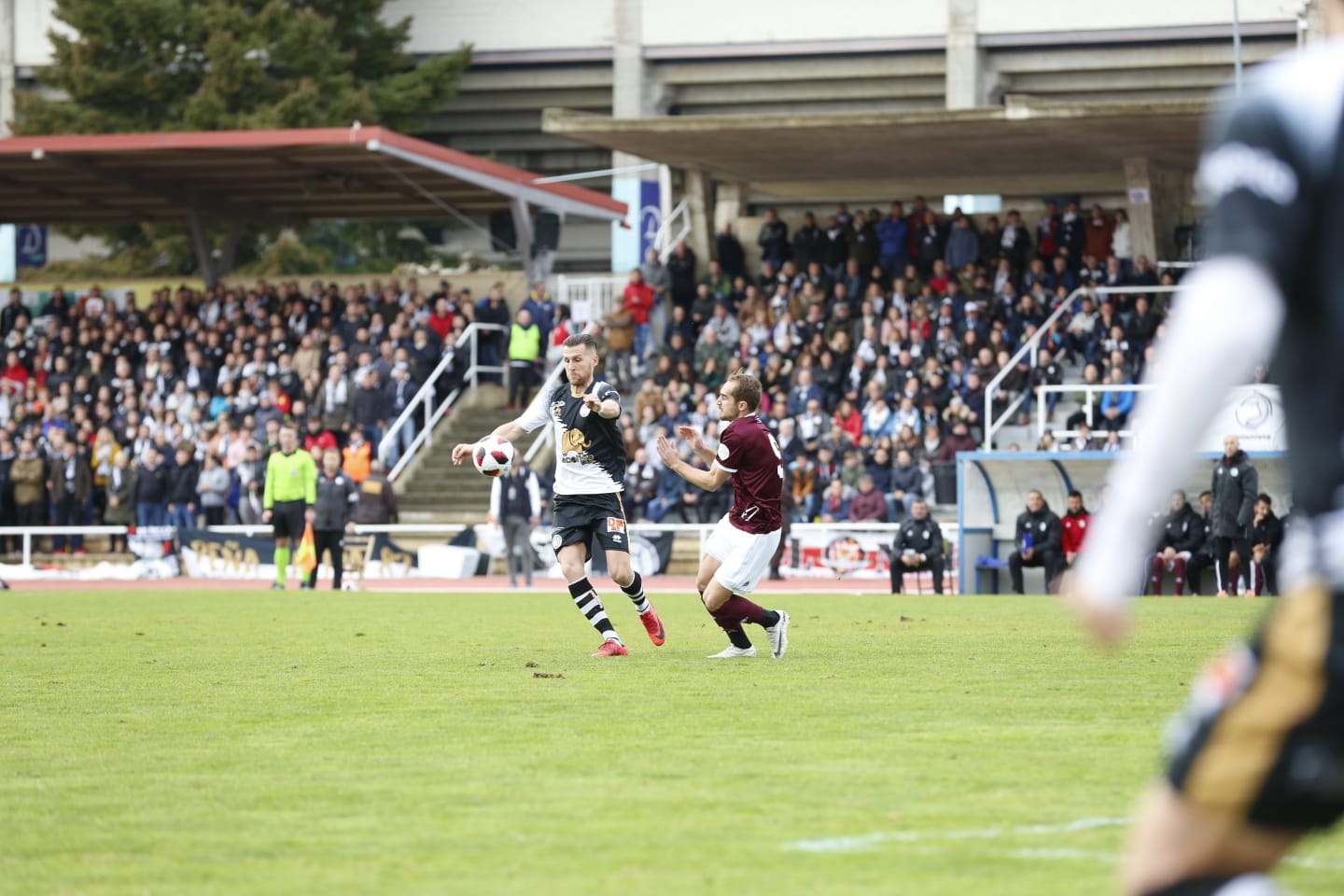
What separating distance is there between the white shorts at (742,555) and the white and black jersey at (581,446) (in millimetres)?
942

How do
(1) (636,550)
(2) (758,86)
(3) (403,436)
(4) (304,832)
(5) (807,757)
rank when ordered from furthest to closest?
1. (2) (758,86)
2. (3) (403,436)
3. (1) (636,550)
4. (5) (807,757)
5. (4) (304,832)

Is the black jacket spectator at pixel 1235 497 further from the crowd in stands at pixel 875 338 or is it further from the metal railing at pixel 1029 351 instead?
the metal railing at pixel 1029 351

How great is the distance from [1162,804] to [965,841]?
239 cm

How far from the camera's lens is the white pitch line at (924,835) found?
18.6 feet

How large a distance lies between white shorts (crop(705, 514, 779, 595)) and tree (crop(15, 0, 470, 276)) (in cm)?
3338

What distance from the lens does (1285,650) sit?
323 centimetres

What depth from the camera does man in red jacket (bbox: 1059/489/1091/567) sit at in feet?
79.6

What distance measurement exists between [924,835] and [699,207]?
3125 cm

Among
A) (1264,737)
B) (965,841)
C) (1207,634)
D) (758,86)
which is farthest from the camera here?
(758,86)

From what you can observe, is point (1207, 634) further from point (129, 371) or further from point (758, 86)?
point (758, 86)

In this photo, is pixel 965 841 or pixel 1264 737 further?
pixel 965 841

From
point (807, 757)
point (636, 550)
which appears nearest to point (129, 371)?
point (636, 550)

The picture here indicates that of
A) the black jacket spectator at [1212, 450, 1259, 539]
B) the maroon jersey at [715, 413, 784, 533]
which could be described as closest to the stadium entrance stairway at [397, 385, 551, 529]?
the black jacket spectator at [1212, 450, 1259, 539]

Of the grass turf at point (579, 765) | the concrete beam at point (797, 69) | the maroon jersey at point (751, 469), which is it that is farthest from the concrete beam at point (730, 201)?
the maroon jersey at point (751, 469)
